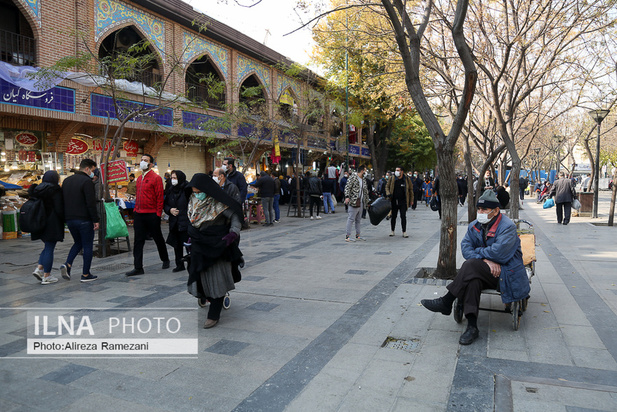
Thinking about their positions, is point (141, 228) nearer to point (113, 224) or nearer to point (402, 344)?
point (113, 224)

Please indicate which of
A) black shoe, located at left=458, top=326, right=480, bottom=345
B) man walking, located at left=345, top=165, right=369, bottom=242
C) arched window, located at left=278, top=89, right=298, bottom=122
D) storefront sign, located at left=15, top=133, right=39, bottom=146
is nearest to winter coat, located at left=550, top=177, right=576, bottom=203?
man walking, located at left=345, top=165, right=369, bottom=242

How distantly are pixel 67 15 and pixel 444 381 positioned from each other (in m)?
14.0

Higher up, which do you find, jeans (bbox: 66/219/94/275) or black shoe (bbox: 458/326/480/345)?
jeans (bbox: 66/219/94/275)

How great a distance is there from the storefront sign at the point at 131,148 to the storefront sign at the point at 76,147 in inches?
71.3

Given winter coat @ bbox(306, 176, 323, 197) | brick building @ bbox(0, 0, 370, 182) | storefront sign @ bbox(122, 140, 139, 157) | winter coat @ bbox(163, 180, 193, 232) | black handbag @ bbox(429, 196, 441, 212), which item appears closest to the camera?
winter coat @ bbox(163, 180, 193, 232)

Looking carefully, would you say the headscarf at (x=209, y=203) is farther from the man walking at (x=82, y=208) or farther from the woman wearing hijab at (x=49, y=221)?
the woman wearing hijab at (x=49, y=221)

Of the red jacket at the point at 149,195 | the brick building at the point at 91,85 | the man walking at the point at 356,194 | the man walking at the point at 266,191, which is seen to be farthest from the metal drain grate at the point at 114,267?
the man walking at the point at 266,191

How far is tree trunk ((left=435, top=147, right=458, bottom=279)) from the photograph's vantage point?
664 cm

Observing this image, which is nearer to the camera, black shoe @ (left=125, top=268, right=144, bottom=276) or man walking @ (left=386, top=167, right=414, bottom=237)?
black shoe @ (left=125, top=268, right=144, bottom=276)

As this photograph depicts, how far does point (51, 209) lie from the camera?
265 inches

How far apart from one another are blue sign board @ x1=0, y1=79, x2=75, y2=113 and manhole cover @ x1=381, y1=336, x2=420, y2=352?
10903 mm

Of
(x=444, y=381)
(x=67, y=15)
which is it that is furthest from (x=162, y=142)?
(x=444, y=381)

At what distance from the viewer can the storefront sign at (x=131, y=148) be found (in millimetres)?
16297

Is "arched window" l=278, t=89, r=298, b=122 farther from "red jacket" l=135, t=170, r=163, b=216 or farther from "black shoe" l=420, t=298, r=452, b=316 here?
"black shoe" l=420, t=298, r=452, b=316
